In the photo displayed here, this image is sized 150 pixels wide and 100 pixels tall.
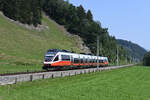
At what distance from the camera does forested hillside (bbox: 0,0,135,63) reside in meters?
113

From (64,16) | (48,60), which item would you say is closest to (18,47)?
(48,60)

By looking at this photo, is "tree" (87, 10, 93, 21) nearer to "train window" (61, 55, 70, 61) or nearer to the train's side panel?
the train's side panel

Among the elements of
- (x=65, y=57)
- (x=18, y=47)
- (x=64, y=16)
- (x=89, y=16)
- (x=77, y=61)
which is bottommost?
(x=77, y=61)

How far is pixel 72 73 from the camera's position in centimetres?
4388

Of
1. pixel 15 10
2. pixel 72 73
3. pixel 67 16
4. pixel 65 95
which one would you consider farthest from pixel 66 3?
pixel 65 95

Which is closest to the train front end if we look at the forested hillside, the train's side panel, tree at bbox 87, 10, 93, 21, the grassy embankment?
the train's side panel

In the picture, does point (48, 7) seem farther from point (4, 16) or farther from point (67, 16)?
point (4, 16)

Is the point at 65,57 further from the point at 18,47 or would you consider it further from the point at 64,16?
the point at 64,16

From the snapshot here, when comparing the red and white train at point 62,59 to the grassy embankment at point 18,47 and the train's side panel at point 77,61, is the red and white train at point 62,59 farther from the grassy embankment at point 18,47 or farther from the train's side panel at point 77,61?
the grassy embankment at point 18,47

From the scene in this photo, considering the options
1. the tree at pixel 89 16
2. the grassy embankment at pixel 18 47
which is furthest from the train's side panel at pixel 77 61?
the tree at pixel 89 16

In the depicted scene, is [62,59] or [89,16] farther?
[89,16]

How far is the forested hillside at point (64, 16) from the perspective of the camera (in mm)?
112894

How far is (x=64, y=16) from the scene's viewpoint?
563ft

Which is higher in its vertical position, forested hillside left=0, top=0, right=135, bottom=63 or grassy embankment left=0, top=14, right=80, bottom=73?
forested hillside left=0, top=0, right=135, bottom=63
